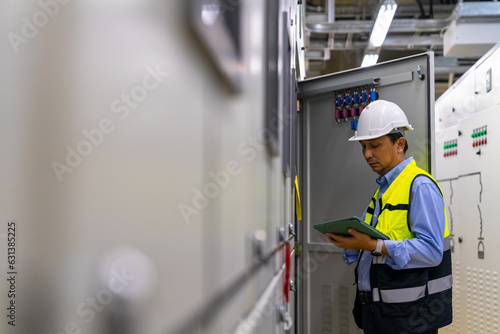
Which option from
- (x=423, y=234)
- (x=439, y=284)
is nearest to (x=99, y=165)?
(x=423, y=234)

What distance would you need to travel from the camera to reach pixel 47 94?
0.32m

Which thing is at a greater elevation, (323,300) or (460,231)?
(460,231)

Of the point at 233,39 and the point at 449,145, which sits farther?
the point at 449,145

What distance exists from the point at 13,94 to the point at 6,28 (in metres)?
0.06

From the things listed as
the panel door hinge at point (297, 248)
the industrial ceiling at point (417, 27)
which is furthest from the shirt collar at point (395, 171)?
the industrial ceiling at point (417, 27)

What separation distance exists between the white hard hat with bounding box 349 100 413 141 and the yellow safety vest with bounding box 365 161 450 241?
0.83 ft

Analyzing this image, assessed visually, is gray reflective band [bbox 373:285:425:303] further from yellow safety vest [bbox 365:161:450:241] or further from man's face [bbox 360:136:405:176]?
man's face [bbox 360:136:405:176]

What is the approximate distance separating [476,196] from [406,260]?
83.1 inches

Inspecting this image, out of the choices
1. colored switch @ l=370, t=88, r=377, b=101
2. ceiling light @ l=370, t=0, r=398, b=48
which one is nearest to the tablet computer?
colored switch @ l=370, t=88, r=377, b=101

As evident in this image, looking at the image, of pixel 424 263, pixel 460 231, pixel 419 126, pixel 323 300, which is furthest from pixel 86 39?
pixel 460 231

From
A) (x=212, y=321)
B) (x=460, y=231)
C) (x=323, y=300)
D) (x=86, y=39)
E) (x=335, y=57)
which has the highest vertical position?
(x=335, y=57)

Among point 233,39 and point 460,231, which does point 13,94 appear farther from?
point 460,231

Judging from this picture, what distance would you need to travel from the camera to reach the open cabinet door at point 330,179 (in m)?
3.01

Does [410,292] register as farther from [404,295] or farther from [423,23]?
[423,23]
